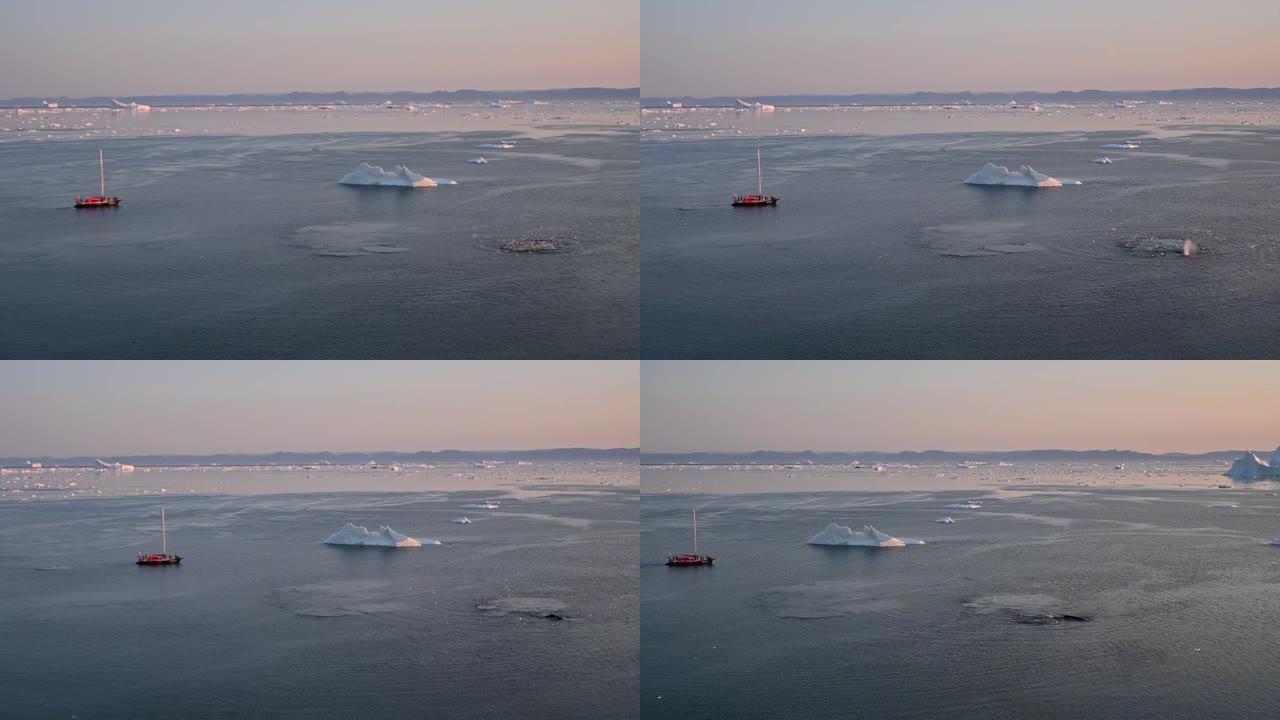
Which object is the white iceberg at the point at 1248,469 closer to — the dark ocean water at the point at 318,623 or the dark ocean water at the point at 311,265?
the dark ocean water at the point at 318,623

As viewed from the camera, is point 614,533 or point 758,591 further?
point 614,533

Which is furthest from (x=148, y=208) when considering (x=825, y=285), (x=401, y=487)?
(x=401, y=487)

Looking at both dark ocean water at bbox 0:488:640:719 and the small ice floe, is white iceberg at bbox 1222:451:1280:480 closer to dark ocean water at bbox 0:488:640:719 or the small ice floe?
dark ocean water at bbox 0:488:640:719

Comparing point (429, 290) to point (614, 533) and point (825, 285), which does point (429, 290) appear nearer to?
point (825, 285)

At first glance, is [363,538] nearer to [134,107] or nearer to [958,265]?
[958,265]

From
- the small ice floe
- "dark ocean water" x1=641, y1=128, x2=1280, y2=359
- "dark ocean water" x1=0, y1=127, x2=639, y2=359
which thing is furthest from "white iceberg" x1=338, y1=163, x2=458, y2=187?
the small ice floe

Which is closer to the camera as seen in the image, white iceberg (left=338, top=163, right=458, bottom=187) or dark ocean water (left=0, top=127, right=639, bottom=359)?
dark ocean water (left=0, top=127, right=639, bottom=359)
